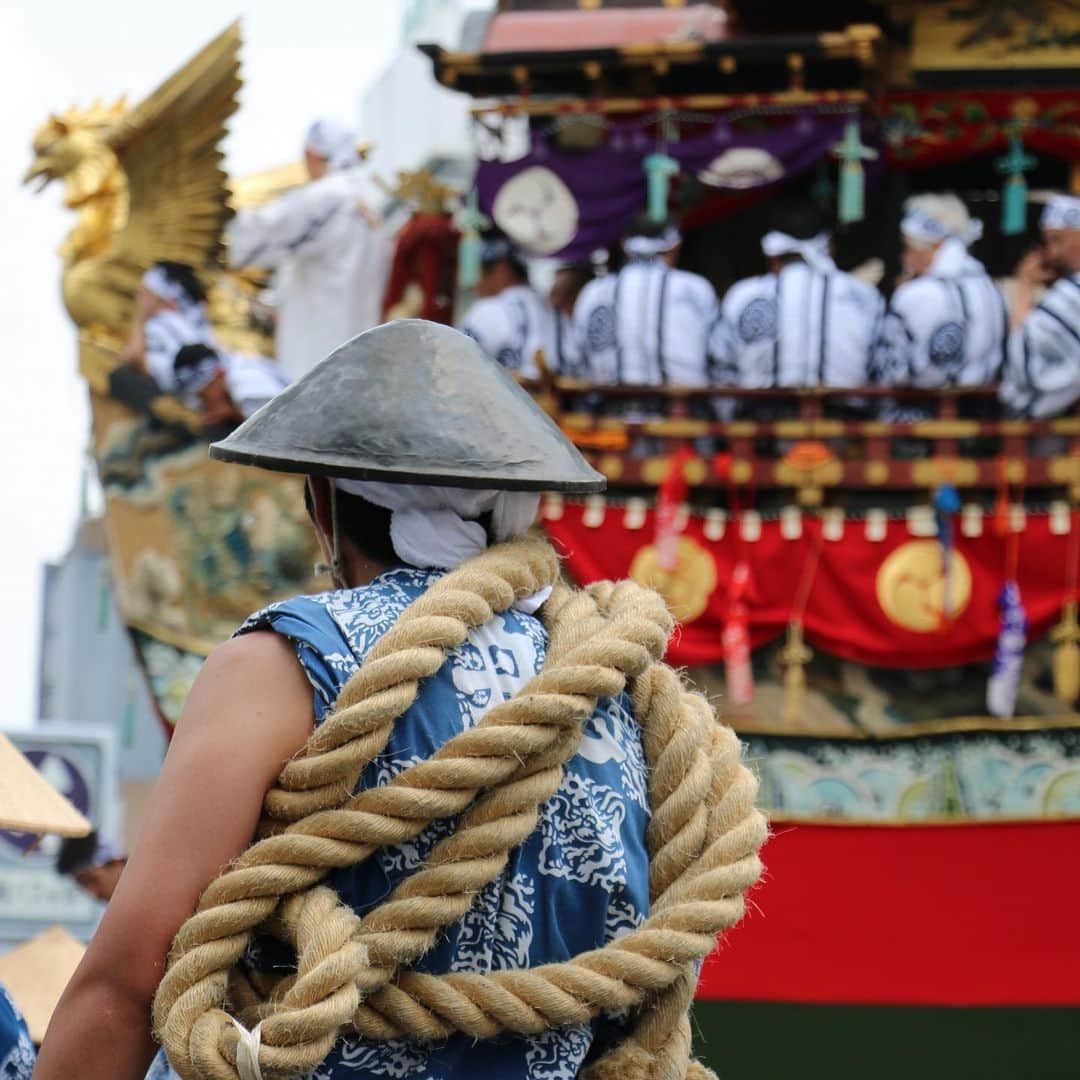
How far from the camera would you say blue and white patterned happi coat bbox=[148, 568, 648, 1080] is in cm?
173

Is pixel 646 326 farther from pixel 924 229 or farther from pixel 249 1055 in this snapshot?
pixel 249 1055

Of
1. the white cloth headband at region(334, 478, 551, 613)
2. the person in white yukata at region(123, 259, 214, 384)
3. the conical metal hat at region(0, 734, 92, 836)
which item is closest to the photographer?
the white cloth headband at region(334, 478, 551, 613)

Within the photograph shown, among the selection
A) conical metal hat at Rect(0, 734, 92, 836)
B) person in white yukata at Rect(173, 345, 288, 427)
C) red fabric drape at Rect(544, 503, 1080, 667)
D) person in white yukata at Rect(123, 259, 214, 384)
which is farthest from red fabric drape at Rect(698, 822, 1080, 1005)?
conical metal hat at Rect(0, 734, 92, 836)

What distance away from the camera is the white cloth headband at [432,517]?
1.84 metres

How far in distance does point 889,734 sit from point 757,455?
99 cm

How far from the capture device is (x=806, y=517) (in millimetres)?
6785

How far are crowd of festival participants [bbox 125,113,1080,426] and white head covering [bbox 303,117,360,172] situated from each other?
0.50 meters

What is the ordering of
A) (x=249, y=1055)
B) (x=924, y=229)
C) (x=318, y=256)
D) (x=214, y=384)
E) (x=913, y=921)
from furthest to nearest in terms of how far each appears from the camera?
(x=318, y=256) → (x=214, y=384) → (x=924, y=229) → (x=913, y=921) → (x=249, y=1055)

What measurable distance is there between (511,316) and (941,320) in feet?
4.84

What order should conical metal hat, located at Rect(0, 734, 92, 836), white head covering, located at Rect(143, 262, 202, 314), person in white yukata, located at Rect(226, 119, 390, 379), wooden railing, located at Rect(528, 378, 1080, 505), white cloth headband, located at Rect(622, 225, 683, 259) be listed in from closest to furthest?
conical metal hat, located at Rect(0, 734, 92, 836)
wooden railing, located at Rect(528, 378, 1080, 505)
white cloth headband, located at Rect(622, 225, 683, 259)
white head covering, located at Rect(143, 262, 202, 314)
person in white yukata, located at Rect(226, 119, 390, 379)

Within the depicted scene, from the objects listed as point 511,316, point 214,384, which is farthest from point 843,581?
point 214,384

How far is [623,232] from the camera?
7.34m

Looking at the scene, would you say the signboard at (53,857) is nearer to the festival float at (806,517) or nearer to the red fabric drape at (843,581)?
the festival float at (806,517)

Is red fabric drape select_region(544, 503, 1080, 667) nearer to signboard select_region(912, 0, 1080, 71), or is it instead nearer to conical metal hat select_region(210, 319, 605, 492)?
signboard select_region(912, 0, 1080, 71)
